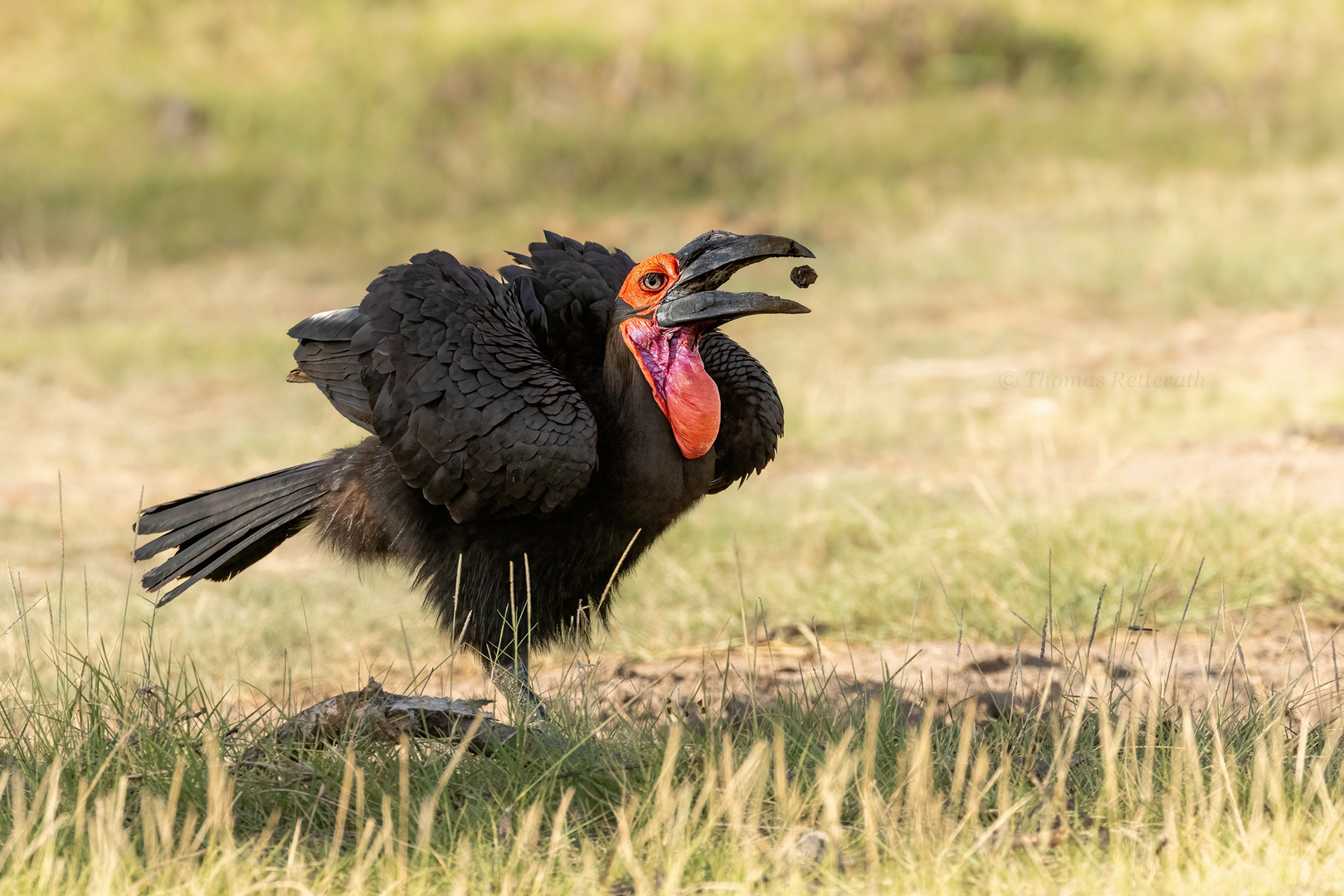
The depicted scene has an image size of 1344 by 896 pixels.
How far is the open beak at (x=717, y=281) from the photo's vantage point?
2773 millimetres

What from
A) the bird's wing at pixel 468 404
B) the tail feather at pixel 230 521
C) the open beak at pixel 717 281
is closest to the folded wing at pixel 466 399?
the bird's wing at pixel 468 404

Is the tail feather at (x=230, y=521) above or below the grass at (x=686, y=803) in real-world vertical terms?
above

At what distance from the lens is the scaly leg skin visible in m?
2.53

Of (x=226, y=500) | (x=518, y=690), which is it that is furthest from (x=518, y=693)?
(x=226, y=500)

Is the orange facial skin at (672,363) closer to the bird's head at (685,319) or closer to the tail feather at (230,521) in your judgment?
the bird's head at (685,319)

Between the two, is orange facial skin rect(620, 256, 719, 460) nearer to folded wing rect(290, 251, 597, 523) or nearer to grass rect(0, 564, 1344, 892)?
folded wing rect(290, 251, 597, 523)

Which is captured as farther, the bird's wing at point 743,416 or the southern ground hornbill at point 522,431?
the bird's wing at point 743,416

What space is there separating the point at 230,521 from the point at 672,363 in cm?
125

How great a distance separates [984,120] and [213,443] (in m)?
7.73

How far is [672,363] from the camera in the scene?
2912 mm

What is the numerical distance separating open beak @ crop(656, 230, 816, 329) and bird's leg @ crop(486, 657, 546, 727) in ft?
2.60

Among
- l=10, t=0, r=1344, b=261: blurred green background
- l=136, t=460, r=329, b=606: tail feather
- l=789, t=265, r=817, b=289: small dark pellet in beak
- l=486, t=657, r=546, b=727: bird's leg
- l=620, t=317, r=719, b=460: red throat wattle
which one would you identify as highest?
l=10, t=0, r=1344, b=261: blurred green background

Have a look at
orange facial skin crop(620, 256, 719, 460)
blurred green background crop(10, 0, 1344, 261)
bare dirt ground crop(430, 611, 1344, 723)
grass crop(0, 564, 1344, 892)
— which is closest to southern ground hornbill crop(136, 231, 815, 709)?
orange facial skin crop(620, 256, 719, 460)

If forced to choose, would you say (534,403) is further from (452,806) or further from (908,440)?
(908,440)
